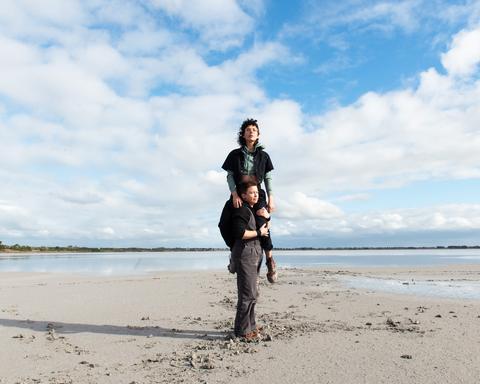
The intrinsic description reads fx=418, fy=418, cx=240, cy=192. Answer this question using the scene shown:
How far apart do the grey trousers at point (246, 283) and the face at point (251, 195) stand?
539 mm

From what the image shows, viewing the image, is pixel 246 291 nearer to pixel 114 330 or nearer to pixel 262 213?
pixel 262 213

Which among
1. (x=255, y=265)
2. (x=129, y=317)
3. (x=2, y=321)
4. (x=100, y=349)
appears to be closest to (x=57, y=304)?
(x=2, y=321)

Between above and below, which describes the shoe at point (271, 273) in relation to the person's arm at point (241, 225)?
below

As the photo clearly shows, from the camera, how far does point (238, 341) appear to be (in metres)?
5.12

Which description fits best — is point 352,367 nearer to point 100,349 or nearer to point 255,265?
point 255,265

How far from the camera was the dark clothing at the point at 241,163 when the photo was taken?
580cm

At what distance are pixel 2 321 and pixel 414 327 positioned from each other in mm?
6363

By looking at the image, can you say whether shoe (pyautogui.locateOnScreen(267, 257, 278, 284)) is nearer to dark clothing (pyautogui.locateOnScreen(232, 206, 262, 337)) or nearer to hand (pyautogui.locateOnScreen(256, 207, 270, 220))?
dark clothing (pyautogui.locateOnScreen(232, 206, 262, 337))

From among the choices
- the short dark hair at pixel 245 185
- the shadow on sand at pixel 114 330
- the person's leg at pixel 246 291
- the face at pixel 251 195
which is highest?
the short dark hair at pixel 245 185

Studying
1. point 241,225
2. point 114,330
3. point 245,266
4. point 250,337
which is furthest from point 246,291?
point 114,330

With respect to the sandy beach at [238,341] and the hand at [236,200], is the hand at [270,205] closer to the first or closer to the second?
the hand at [236,200]

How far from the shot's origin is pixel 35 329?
623 cm

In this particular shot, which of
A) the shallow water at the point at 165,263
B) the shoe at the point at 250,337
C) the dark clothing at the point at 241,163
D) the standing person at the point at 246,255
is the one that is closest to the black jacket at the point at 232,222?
the standing person at the point at 246,255

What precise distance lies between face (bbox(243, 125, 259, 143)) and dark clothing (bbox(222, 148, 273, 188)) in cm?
17
